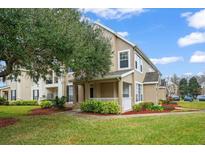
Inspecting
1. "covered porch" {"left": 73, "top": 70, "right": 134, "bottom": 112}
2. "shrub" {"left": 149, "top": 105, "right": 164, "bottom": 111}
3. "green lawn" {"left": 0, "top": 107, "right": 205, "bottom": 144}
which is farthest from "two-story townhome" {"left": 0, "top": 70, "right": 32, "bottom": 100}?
"green lawn" {"left": 0, "top": 107, "right": 205, "bottom": 144}

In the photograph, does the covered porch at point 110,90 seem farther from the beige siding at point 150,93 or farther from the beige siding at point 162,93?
the beige siding at point 162,93

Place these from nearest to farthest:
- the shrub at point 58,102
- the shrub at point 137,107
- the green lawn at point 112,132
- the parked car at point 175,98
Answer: the green lawn at point 112,132
the parked car at point 175,98
the shrub at point 137,107
the shrub at point 58,102

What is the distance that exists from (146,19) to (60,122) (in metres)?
6.06

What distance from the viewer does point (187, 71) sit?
426 inches

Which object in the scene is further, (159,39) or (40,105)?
(40,105)

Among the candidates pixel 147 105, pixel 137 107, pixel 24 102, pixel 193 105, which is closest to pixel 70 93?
pixel 24 102

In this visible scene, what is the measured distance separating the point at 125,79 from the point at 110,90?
1914 mm

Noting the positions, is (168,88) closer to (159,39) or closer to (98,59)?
(159,39)

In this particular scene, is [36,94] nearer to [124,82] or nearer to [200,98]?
[124,82]

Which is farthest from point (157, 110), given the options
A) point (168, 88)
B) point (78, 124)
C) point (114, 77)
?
point (78, 124)

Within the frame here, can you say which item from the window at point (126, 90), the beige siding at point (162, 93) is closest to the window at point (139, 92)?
the window at point (126, 90)

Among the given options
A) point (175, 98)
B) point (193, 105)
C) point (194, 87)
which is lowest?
point (193, 105)

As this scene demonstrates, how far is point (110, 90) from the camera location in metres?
18.4

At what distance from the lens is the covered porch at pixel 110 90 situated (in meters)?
16.7
